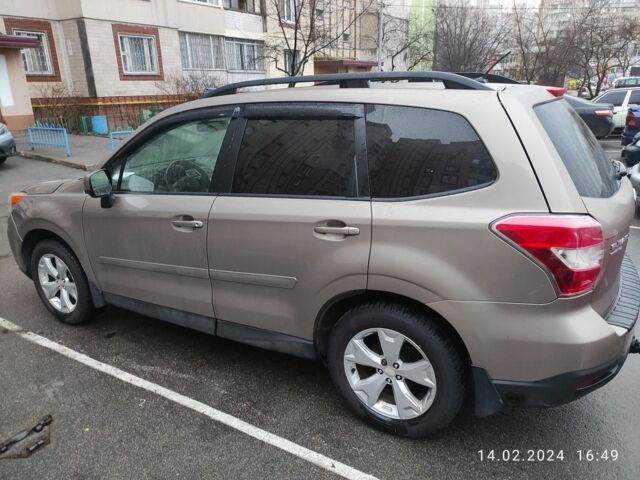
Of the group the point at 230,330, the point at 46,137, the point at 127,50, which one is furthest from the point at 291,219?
the point at 127,50

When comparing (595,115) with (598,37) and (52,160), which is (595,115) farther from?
(598,37)

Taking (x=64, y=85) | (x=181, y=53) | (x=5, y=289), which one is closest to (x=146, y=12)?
(x=181, y=53)

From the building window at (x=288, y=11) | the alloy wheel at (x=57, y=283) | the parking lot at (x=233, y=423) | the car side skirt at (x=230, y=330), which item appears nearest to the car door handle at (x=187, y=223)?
the car side skirt at (x=230, y=330)

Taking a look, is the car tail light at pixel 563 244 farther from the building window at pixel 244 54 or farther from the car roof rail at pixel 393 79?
the building window at pixel 244 54

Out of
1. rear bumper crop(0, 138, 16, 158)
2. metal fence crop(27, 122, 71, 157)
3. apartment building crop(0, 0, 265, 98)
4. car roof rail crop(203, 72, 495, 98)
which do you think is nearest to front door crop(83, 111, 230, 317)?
car roof rail crop(203, 72, 495, 98)

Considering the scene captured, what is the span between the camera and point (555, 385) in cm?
211

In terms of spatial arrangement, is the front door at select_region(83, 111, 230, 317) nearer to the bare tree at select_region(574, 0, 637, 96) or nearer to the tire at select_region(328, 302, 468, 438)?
the tire at select_region(328, 302, 468, 438)

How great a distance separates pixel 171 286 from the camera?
3.14 meters

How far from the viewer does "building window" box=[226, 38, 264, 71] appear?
24609 millimetres

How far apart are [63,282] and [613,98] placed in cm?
1659

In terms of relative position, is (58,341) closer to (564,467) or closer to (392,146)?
(392,146)

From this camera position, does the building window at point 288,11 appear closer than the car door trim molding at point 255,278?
No

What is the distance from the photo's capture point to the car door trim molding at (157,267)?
2972mm

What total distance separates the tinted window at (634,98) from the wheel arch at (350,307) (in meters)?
15.9
